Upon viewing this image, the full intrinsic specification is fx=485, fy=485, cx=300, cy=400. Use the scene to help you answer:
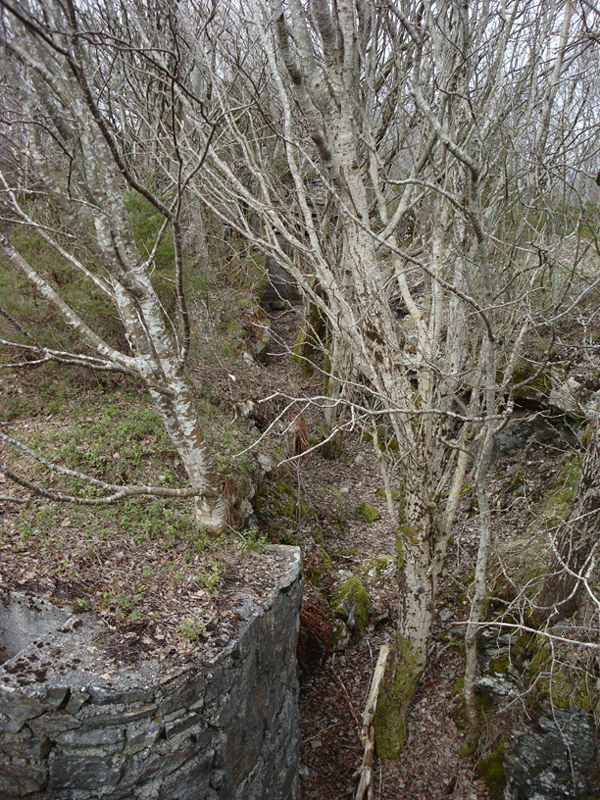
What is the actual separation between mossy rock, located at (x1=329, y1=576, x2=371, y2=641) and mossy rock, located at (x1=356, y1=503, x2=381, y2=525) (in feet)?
5.36

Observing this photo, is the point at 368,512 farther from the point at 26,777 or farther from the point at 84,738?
the point at 26,777

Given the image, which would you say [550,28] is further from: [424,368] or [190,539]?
[190,539]

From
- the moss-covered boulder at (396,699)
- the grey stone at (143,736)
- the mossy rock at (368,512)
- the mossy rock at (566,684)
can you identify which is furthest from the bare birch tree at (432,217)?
the mossy rock at (368,512)

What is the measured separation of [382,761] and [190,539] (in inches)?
117

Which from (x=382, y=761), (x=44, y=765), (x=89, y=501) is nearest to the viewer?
(x=44, y=765)

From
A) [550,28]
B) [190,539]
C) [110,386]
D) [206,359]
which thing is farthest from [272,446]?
[550,28]

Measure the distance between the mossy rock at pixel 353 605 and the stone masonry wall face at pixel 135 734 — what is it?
7.63 ft

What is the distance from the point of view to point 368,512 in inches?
304

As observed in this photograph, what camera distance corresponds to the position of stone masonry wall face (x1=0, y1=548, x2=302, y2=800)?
287 centimetres

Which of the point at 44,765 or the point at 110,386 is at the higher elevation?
the point at 110,386

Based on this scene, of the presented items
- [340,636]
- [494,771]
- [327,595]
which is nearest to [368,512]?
[327,595]

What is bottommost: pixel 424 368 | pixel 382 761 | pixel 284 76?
pixel 382 761

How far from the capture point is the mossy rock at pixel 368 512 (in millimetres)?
7637

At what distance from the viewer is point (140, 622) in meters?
3.39
